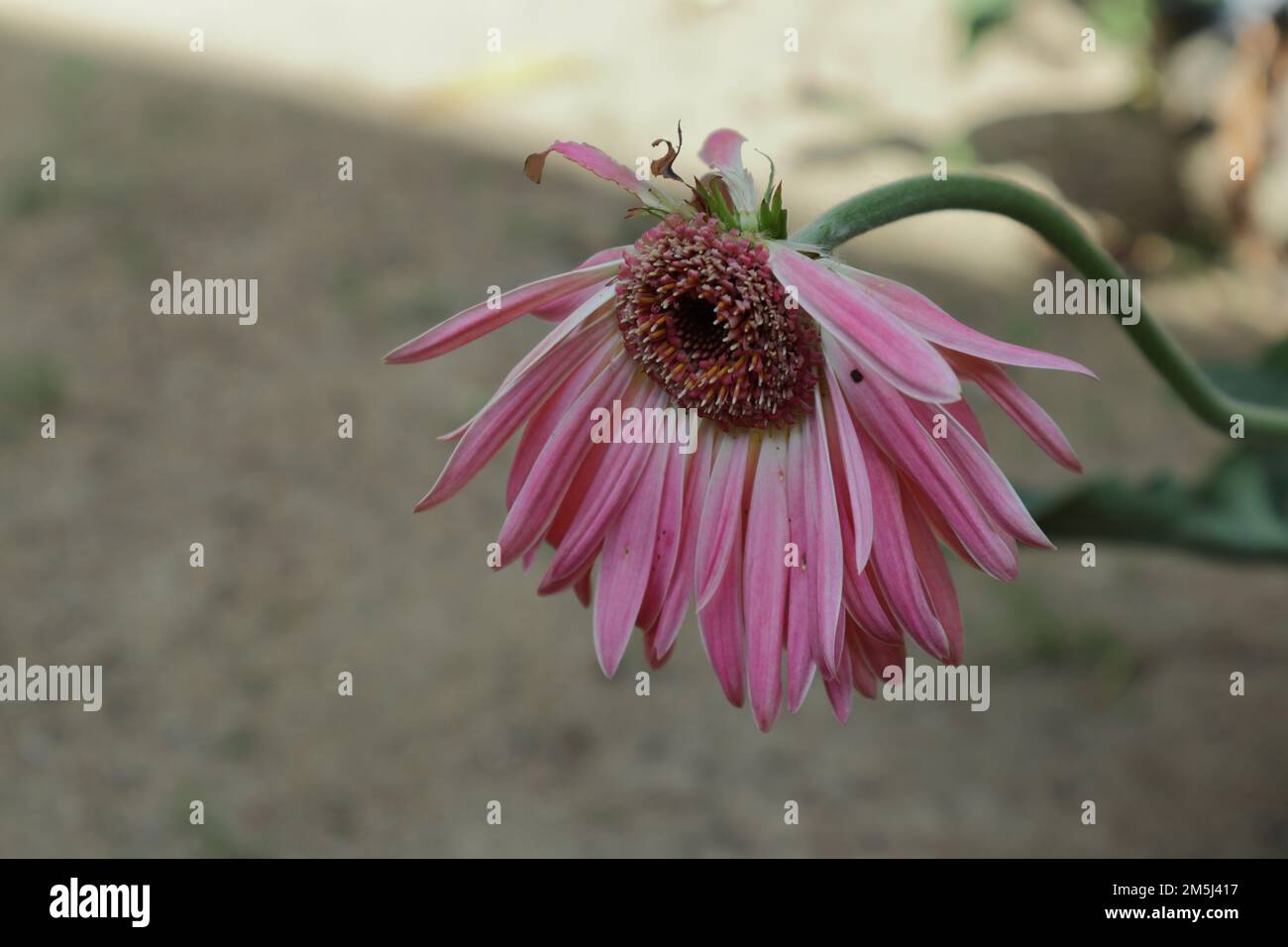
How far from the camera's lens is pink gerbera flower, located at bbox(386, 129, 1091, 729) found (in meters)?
0.75

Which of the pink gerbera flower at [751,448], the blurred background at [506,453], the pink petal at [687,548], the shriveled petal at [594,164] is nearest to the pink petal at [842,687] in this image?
the pink gerbera flower at [751,448]

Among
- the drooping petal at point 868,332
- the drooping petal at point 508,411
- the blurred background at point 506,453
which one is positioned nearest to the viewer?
the drooping petal at point 868,332

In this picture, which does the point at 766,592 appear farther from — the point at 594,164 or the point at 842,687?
the point at 594,164

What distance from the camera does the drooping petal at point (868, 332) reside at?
2.34ft

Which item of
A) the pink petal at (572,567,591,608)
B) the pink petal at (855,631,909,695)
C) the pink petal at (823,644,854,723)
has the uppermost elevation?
the pink petal at (572,567,591,608)

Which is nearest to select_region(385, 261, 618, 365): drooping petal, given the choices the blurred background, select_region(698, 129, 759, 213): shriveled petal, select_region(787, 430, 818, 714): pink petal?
select_region(698, 129, 759, 213): shriveled petal

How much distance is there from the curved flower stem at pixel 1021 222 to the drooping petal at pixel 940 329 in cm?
3

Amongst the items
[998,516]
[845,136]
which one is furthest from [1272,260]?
[998,516]

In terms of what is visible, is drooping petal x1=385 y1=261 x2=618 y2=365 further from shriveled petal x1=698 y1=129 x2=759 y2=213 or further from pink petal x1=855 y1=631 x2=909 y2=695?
pink petal x1=855 y1=631 x2=909 y2=695

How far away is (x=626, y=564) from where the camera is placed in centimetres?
85

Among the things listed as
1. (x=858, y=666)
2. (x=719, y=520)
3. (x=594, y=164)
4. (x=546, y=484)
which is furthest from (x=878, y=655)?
(x=594, y=164)

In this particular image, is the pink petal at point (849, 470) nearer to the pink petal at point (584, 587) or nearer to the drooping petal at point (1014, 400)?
the drooping petal at point (1014, 400)

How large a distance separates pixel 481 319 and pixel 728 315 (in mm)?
165
